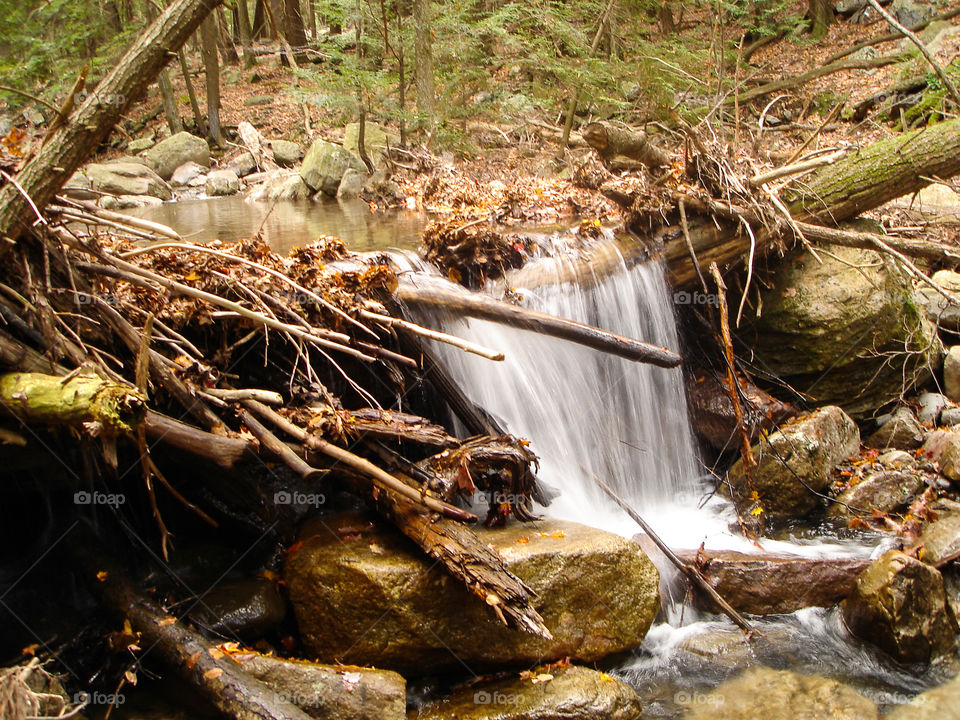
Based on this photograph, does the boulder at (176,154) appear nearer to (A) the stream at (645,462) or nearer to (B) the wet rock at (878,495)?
(A) the stream at (645,462)

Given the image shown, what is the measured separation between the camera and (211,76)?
20703mm

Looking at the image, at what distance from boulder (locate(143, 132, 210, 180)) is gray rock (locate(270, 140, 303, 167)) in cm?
212

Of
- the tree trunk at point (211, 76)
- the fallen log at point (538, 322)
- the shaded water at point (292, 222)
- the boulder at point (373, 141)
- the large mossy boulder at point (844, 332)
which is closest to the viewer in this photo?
the fallen log at point (538, 322)

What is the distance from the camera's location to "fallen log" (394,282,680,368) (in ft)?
15.1

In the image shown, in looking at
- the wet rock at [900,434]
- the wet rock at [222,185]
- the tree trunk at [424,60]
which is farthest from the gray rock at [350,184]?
the wet rock at [900,434]

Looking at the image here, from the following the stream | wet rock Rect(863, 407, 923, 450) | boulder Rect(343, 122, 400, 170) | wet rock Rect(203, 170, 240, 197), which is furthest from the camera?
wet rock Rect(203, 170, 240, 197)

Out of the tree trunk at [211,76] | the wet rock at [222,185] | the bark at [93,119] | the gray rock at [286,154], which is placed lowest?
the wet rock at [222,185]

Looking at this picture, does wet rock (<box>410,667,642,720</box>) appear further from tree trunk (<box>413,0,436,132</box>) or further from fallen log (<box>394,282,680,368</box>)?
tree trunk (<box>413,0,436,132</box>)

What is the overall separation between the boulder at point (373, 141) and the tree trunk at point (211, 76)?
22.7 ft

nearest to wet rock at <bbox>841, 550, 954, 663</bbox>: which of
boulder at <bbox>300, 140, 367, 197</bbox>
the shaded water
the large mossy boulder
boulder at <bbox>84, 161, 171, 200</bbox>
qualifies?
the large mossy boulder

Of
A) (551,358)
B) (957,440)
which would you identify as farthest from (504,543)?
(957,440)

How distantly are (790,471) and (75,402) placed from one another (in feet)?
17.9

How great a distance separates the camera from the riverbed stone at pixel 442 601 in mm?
3688

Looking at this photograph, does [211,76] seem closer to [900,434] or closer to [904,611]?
[900,434]
